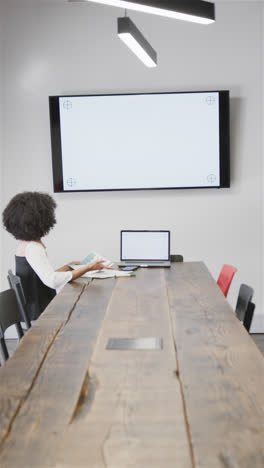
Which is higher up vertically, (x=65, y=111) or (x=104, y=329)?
(x=65, y=111)

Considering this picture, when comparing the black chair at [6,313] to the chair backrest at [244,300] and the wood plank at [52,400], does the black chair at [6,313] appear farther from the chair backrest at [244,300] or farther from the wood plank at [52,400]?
the chair backrest at [244,300]

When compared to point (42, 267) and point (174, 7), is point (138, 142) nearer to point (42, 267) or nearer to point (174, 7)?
point (42, 267)

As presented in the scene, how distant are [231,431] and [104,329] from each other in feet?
Answer: 3.04

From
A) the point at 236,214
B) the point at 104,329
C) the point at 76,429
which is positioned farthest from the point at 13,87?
the point at 76,429

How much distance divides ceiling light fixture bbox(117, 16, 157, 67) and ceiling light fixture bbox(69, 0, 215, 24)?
0.54m

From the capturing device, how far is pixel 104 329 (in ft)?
6.50

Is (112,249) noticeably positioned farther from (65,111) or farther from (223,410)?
(223,410)

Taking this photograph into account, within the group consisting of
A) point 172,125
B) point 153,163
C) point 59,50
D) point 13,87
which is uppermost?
point 59,50

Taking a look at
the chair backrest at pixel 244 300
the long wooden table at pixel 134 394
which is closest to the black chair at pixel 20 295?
→ the long wooden table at pixel 134 394

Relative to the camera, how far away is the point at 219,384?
1.39 m

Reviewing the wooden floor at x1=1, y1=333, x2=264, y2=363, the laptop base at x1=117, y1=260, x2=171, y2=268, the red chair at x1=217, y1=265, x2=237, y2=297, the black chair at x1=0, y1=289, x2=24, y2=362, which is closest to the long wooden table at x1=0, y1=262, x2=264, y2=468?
the black chair at x1=0, y1=289, x2=24, y2=362

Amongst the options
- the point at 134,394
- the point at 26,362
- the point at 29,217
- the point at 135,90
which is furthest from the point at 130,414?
the point at 135,90

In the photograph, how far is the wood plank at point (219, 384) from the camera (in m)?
1.05

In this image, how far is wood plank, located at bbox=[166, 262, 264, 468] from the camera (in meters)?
1.05
